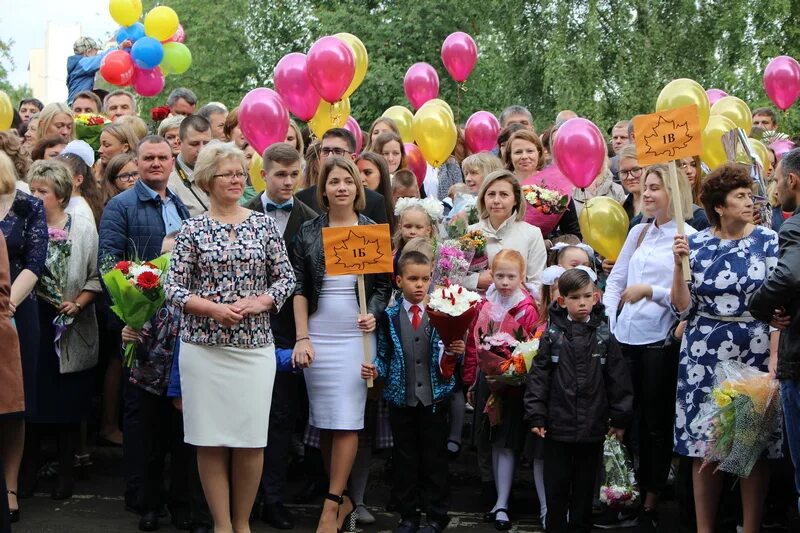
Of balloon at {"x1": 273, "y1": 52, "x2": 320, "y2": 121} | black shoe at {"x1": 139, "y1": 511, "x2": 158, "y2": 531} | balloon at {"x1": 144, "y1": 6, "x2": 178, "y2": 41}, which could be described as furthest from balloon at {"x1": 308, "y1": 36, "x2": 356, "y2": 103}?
balloon at {"x1": 144, "y1": 6, "x2": 178, "y2": 41}

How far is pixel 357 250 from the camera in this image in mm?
7004

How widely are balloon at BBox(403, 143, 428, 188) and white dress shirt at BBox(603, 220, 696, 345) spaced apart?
333 cm

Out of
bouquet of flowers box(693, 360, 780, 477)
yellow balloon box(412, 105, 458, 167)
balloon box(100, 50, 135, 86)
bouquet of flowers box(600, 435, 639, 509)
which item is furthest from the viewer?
balloon box(100, 50, 135, 86)

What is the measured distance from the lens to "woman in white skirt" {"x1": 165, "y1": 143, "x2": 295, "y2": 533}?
261 inches

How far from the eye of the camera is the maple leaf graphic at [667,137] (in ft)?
23.2

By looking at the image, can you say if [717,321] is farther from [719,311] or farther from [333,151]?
[333,151]

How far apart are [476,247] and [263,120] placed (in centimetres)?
242

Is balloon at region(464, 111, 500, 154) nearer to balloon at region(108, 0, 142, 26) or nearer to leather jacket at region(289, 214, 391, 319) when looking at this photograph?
leather jacket at region(289, 214, 391, 319)

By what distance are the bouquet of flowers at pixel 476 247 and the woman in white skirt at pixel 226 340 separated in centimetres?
169

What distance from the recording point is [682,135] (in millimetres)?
7062

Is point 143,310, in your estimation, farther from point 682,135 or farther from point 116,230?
point 682,135

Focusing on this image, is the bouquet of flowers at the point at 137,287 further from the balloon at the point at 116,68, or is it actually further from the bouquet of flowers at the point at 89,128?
the balloon at the point at 116,68

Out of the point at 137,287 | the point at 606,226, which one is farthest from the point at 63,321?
the point at 606,226

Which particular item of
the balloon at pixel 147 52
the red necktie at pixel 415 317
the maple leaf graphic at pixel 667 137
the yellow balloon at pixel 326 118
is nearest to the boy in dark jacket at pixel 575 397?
the red necktie at pixel 415 317
